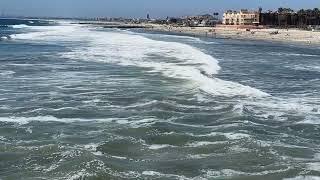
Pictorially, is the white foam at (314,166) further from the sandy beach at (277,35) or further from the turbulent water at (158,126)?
the sandy beach at (277,35)

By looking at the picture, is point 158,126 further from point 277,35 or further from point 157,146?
point 277,35

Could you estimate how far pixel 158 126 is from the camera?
18422mm

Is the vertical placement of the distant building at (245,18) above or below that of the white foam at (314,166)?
above

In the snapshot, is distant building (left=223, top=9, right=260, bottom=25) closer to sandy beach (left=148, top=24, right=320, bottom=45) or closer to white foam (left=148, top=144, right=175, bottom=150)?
sandy beach (left=148, top=24, right=320, bottom=45)

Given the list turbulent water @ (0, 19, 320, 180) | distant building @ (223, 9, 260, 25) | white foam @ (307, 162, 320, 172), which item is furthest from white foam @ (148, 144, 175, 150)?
distant building @ (223, 9, 260, 25)

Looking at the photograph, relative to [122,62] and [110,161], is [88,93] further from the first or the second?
[122,62]

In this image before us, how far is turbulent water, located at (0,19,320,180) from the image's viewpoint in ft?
45.9

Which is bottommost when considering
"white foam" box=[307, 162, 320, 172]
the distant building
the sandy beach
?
the sandy beach

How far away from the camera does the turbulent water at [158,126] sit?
14.0 meters

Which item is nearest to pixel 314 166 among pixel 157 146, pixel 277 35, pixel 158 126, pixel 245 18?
pixel 157 146

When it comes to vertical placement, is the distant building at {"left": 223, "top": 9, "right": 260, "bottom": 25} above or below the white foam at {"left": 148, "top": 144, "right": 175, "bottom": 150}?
above

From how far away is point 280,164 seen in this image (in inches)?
568

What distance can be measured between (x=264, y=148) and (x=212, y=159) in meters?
1.90

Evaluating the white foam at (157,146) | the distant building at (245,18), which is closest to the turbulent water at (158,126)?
the white foam at (157,146)
